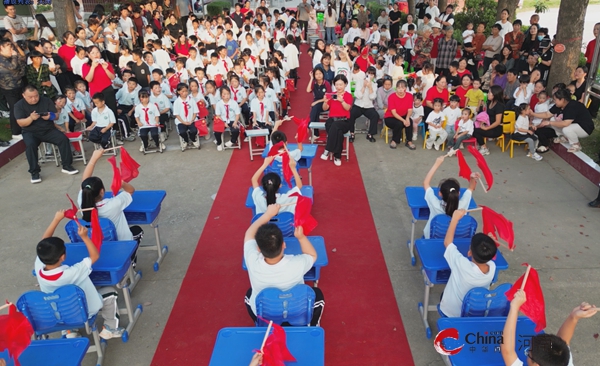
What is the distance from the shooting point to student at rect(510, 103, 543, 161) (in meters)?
7.67

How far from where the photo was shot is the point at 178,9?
19156 mm

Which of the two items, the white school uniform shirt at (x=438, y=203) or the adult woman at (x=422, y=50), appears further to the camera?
the adult woman at (x=422, y=50)

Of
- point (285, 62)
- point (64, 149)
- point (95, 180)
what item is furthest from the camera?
point (285, 62)

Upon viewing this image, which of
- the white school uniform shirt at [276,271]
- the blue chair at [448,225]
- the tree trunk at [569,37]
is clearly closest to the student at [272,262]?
the white school uniform shirt at [276,271]

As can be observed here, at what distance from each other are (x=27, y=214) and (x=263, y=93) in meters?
4.09

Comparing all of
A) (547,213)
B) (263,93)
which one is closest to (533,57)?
(547,213)

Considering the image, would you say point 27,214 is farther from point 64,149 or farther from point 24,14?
point 24,14

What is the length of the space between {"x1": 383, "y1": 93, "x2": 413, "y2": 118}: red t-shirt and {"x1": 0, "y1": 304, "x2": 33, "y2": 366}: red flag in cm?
670

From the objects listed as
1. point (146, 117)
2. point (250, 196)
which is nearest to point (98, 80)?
point (146, 117)

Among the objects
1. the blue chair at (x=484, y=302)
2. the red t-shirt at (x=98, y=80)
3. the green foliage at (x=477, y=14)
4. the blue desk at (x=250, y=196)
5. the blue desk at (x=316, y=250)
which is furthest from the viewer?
the green foliage at (x=477, y=14)

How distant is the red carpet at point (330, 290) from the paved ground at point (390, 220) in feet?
0.42

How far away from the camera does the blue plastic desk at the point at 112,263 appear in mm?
3805

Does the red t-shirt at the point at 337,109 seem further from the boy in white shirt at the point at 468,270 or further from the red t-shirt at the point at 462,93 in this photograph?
the boy in white shirt at the point at 468,270

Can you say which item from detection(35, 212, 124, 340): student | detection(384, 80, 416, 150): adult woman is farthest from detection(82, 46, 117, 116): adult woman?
detection(35, 212, 124, 340): student
